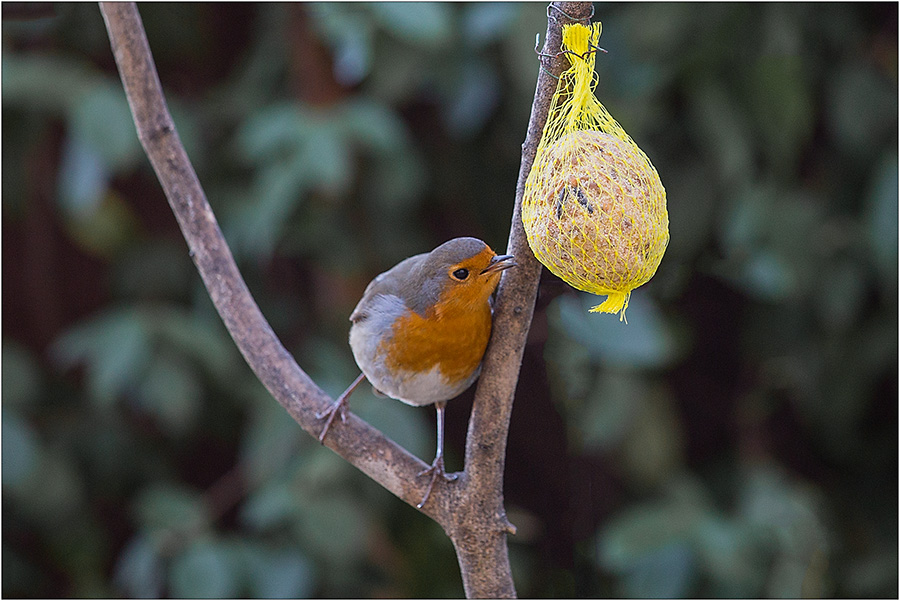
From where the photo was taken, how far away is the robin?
3.77 ft

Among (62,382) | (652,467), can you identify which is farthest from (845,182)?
(62,382)

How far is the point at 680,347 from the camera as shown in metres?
2.25

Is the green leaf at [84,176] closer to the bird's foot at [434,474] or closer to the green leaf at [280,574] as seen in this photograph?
the green leaf at [280,574]

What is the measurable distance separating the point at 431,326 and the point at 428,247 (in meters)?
1.20

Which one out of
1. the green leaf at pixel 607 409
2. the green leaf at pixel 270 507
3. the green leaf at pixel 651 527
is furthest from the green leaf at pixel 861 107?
the green leaf at pixel 270 507

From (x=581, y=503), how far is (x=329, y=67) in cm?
130

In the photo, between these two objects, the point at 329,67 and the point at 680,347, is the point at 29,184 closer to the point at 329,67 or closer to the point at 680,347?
the point at 329,67

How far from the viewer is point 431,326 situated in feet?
4.12

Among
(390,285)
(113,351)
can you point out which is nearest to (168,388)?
(113,351)

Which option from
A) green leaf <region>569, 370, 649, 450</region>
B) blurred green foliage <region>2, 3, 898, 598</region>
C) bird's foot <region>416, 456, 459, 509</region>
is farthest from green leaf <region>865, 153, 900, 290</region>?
Result: bird's foot <region>416, 456, 459, 509</region>

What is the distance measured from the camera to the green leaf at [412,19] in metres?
1.82

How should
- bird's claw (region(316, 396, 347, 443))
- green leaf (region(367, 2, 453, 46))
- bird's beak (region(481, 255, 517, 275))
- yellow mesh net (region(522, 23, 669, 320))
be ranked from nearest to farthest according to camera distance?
1. yellow mesh net (region(522, 23, 669, 320))
2. bird's beak (region(481, 255, 517, 275))
3. bird's claw (region(316, 396, 347, 443))
4. green leaf (region(367, 2, 453, 46))

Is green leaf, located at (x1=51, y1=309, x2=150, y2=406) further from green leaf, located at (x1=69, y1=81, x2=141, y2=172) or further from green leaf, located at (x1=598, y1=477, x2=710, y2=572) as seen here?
green leaf, located at (x1=598, y1=477, x2=710, y2=572)

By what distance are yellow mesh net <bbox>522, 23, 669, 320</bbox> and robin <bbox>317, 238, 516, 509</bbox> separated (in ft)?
0.38
